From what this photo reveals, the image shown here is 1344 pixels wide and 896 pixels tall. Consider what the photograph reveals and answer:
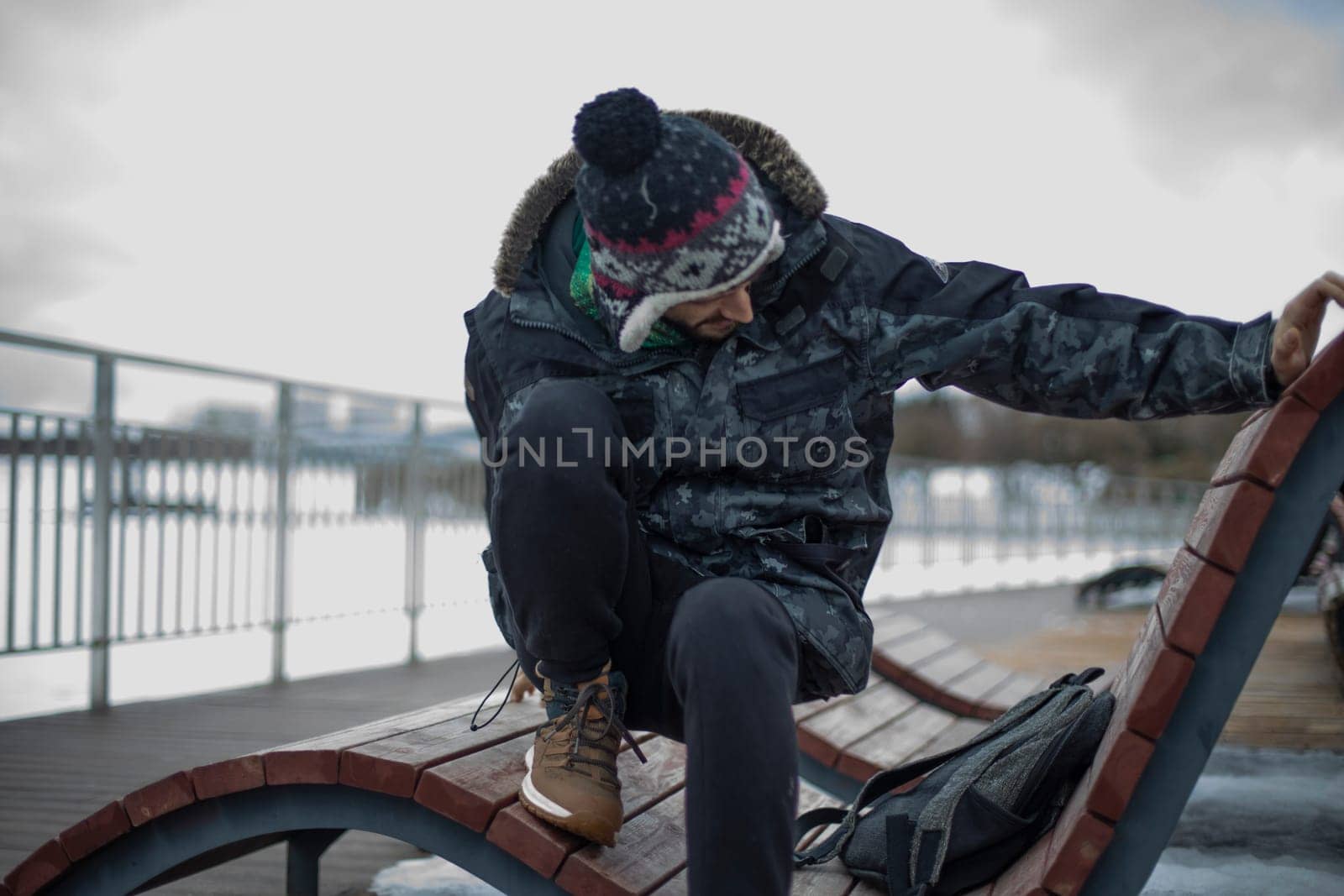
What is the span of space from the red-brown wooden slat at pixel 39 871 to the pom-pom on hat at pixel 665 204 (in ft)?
4.63

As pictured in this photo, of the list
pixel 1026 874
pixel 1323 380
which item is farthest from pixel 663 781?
pixel 1323 380

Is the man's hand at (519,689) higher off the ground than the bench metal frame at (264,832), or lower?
higher

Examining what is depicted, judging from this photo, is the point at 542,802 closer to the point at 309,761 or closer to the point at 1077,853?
the point at 309,761

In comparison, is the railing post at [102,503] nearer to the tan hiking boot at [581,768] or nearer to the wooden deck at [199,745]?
the wooden deck at [199,745]

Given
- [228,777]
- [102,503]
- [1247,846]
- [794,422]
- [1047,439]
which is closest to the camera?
[794,422]

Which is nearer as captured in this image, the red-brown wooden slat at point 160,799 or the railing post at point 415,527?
the red-brown wooden slat at point 160,799

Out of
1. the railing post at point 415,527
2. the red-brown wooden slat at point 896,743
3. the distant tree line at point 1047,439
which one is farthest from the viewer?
the distant tree line at point 1047,439

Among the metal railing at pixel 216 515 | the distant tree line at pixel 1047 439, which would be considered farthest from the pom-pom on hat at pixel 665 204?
the distant tree line at pixel 1047 439

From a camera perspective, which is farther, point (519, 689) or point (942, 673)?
point (942, 673)

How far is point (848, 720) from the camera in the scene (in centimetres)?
310

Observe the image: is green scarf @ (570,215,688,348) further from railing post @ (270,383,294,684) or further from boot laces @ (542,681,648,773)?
railing post @ (270,383,294,684)

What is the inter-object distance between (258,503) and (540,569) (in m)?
4.09

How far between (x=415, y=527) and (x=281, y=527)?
1.02 meters

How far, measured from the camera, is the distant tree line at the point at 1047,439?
34.5 metres
